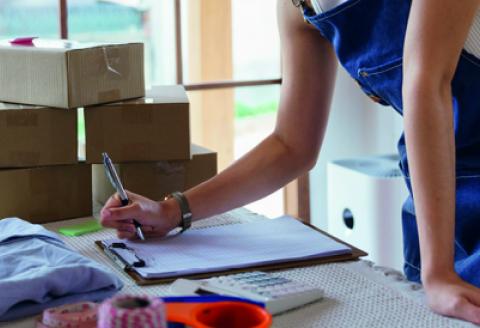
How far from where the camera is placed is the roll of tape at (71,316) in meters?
0.87

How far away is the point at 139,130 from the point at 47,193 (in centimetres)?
19

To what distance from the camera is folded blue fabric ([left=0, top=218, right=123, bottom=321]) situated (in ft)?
3.11

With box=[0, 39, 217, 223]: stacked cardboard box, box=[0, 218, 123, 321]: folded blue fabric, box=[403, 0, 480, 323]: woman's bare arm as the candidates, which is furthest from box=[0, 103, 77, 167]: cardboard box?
box=[403, 0, 480, 323]: woman's bare arm

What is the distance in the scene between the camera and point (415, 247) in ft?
4.18

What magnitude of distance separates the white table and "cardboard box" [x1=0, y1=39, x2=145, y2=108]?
12.4 inches

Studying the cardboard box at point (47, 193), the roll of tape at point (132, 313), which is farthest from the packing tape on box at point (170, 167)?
the roll of tape at point (132, 313)

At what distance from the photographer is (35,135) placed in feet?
4.61

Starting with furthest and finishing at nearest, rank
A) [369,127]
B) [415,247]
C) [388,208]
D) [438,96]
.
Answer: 1. [369,127]
2. [388,208]
3. [415,247]
4. [438,96]

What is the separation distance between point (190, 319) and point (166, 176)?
72 cm

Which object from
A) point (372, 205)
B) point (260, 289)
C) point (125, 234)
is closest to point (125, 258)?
point (125, 234)

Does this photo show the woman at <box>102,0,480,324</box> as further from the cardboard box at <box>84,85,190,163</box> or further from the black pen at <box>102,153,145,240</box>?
the cardboard box at <box>84,85,190,163</box>

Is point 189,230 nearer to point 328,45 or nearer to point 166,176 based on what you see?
point 166,176

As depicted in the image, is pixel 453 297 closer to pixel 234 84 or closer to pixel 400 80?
pixel 400 80

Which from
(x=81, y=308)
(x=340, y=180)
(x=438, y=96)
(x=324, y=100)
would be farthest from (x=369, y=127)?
(x=81, y=308)
